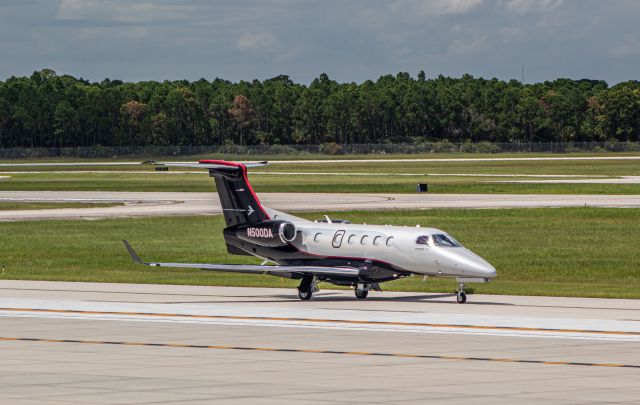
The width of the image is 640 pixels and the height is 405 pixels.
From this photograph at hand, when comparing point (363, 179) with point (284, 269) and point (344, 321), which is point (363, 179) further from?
point (344, 321)

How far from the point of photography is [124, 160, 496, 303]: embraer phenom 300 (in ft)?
127

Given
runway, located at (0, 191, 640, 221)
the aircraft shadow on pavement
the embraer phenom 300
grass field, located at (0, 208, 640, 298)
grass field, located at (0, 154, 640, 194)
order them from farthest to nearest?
grass field, located at (0, 154, 640, 194)
runway, located at (0, 191, 640, 221)
grass field, located at (0, 208, 640, 298)
the aircraft shadow on pavement
the embraer phenom 300

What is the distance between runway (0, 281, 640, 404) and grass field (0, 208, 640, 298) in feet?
15.8

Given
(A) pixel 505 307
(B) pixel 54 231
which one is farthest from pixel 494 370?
(B) pixel 54 231

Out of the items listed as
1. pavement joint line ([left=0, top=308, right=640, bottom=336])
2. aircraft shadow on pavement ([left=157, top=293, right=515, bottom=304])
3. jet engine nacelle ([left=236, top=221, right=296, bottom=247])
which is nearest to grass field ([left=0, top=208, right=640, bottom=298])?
aircraft shadow on pavement ([left=157, top=293, right=515, bottom=304])

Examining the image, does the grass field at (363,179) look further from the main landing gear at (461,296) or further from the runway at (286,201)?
the main landing gear at (461,296)

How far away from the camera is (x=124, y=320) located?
120ft

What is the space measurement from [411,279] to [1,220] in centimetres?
3859

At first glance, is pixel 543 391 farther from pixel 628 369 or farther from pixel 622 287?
pixel 622 287

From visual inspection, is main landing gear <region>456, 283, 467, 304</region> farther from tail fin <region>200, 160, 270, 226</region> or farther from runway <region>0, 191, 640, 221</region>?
runway <region>0, 191, 640, 221</region>

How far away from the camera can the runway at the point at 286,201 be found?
284 ft

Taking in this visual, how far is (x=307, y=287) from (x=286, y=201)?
2205 inches

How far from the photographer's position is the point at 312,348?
100 ft

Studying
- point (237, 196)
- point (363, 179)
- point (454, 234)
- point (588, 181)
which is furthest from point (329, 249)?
point (363, 179)
